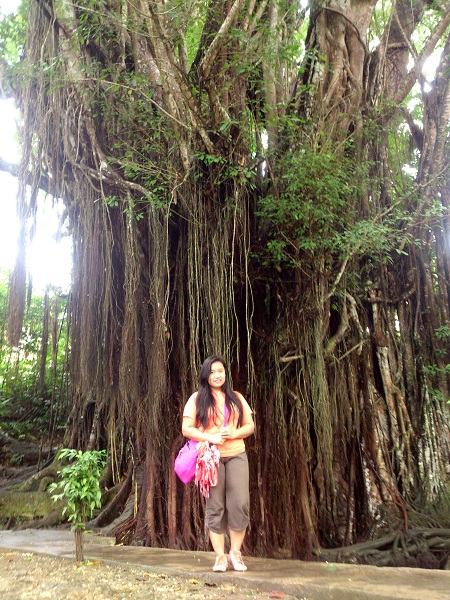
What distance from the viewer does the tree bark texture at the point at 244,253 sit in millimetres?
3896

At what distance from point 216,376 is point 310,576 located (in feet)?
3.19

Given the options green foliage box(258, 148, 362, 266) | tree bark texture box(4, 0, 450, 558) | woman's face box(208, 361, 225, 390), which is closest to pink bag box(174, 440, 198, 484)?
woman's face box(208, 361, 225, 390)

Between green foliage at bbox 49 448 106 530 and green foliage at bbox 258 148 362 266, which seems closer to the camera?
green foliage at bbox 49 448 106 530

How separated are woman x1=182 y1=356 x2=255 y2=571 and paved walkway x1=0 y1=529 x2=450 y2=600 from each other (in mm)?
148

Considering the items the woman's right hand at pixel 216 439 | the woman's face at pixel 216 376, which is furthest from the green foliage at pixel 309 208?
the woman's right hand at pixel 216 439

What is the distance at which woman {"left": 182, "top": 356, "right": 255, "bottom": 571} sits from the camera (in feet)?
8.25

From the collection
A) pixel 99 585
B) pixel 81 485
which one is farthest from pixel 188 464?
pixel 81 485

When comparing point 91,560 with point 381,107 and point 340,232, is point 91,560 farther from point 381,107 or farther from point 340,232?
point 381,107

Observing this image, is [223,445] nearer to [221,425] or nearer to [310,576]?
[221,425]

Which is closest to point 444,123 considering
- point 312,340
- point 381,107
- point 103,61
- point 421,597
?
point 381,107

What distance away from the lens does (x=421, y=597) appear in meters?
1.86

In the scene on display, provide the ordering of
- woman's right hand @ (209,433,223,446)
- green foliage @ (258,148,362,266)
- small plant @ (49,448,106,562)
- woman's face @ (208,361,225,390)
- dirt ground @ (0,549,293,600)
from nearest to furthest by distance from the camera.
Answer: dirt ground @ (0,549,293,600) < woman's right hand @ (209,433,223,446) < woman's face @ (208,361,225,390) < small plant @ (49,448,106,562) < green foliage @ (258,148,362,266)

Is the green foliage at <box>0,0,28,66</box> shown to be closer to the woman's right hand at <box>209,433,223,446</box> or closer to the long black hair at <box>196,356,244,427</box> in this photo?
the long black hair at <box>196,356,244,427</box>

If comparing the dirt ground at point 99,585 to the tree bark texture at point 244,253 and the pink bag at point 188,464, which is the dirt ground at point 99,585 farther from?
the tree bark texture at point 244,253
